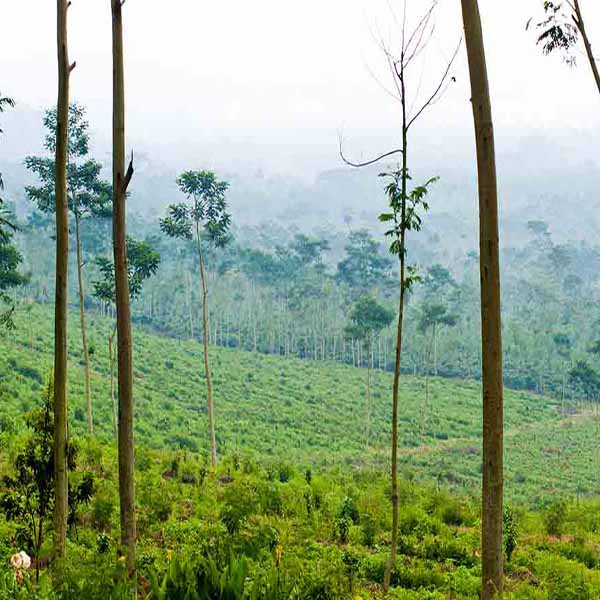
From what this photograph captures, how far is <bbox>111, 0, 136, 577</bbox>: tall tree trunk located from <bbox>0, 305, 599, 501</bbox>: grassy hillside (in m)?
16.0

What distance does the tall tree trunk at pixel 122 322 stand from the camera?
17.3 feet

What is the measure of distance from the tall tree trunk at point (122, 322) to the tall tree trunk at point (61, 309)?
51 centimetres

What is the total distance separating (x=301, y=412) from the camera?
34.3 m

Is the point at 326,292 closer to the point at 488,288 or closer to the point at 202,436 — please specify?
the point at 202,436

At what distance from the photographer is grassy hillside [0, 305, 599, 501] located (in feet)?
84.8

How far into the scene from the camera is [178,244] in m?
63.1

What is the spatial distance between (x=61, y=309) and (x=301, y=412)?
2928cm

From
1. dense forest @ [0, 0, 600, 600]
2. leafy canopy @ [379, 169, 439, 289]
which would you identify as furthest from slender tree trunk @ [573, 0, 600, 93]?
leafy canopy @ [379, 169, 439, 289]

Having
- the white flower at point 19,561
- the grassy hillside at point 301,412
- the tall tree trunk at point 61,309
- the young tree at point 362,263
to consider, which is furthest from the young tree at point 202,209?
the young tree at point 362,263

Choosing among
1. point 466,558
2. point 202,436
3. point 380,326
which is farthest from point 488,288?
point 380,326

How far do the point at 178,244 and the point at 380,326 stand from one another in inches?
1287

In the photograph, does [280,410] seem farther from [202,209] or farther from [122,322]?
[122,322]

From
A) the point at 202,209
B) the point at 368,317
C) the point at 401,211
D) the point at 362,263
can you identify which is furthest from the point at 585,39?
the point at 362,263

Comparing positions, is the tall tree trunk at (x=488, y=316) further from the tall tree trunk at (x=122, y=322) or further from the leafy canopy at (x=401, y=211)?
the tall tree trunk at (x=122, y=322)
